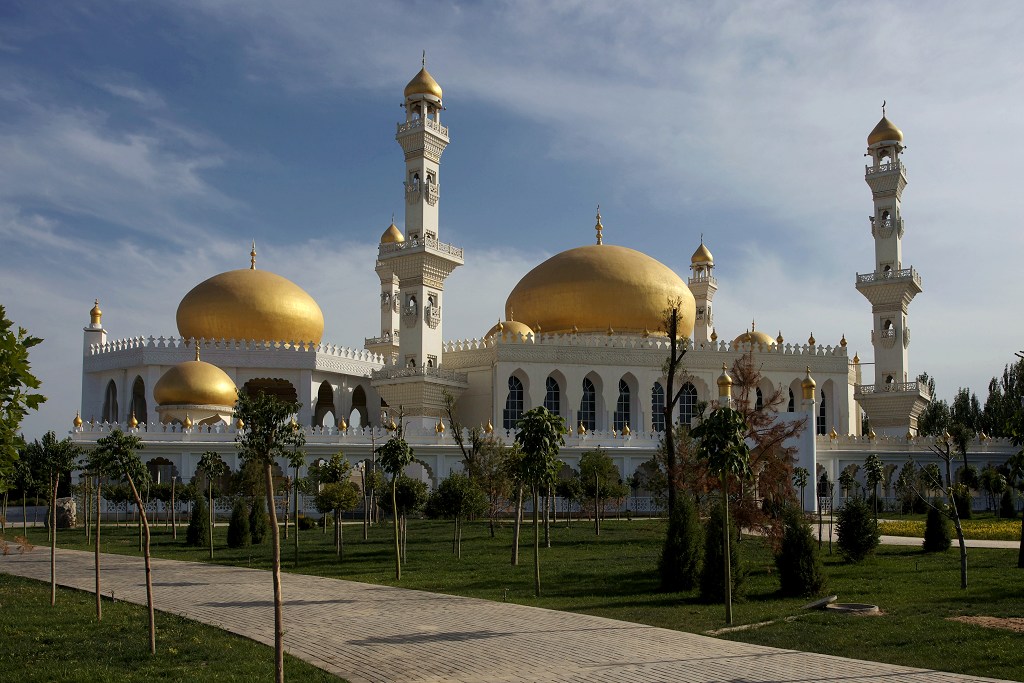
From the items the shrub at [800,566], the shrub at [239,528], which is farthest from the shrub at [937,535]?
the shrub at [239,528]

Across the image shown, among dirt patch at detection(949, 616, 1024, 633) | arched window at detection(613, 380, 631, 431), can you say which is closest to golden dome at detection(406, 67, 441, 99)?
arched window at detection(613, 380, 631, 431)

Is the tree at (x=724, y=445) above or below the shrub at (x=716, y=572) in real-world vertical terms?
above

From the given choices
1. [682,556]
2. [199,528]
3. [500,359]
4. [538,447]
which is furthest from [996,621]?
[500,359]

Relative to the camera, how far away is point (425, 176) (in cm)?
4575

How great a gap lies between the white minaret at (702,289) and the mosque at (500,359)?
4.80 metres

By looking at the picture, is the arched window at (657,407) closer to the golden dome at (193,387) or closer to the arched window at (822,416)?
the arched window at (822,416)

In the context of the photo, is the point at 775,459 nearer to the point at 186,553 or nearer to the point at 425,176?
the point at 186,553

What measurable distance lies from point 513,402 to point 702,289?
59.3 ft

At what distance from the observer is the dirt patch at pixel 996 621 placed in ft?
48.8

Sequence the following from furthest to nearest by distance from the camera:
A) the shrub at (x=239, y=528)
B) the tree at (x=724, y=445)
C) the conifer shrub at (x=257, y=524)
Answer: the conifer shrub at (x=257, y=524) < the shrub at (x=239, y=528) < the tree at (x=724, y=445)

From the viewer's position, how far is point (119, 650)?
548 inches

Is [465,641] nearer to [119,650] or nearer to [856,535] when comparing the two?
[119,650]

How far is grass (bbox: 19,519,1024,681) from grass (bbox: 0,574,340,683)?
5612mm

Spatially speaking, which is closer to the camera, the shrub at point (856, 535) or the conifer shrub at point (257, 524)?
the shrub at point (856, 535)
